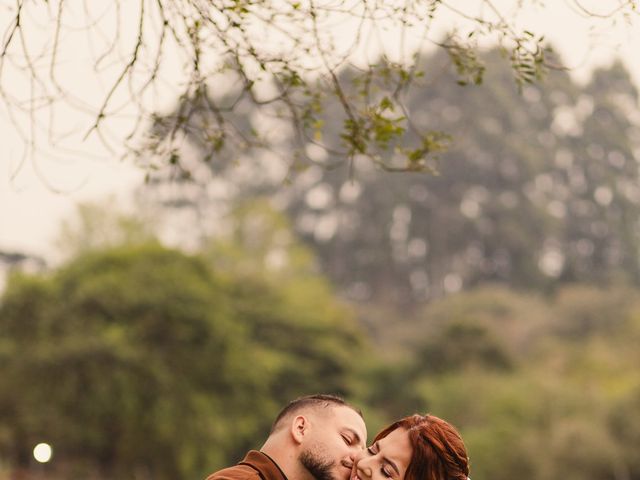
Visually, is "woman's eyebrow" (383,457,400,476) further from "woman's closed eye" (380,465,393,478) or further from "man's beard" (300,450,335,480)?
"man's beard" (300,450,335,480)

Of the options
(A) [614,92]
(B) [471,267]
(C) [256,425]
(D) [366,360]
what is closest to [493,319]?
(D) [366,360]

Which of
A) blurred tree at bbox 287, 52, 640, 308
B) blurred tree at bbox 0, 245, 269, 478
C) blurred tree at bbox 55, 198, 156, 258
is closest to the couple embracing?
blurred tree at bbox 0, 245, 269, 478

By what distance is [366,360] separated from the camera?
3309 cm

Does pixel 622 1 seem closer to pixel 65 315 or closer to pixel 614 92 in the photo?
pixel 65 315

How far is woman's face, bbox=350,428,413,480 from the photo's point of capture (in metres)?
3.34

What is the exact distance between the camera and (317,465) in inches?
139

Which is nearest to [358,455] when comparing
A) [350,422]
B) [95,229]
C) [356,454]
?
[356,454]

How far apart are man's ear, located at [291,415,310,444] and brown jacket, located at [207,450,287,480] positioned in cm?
10

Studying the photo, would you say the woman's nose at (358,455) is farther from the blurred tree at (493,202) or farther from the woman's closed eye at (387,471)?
the blurred tree at (493,202)

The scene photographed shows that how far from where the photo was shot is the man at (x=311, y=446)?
352 centimetres

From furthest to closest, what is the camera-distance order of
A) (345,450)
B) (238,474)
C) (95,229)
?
(95,229), (345,450), (238,474)

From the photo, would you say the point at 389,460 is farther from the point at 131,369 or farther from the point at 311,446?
the point at 131,369

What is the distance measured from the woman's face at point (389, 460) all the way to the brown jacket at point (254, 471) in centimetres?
25

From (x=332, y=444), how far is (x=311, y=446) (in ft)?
0.21
